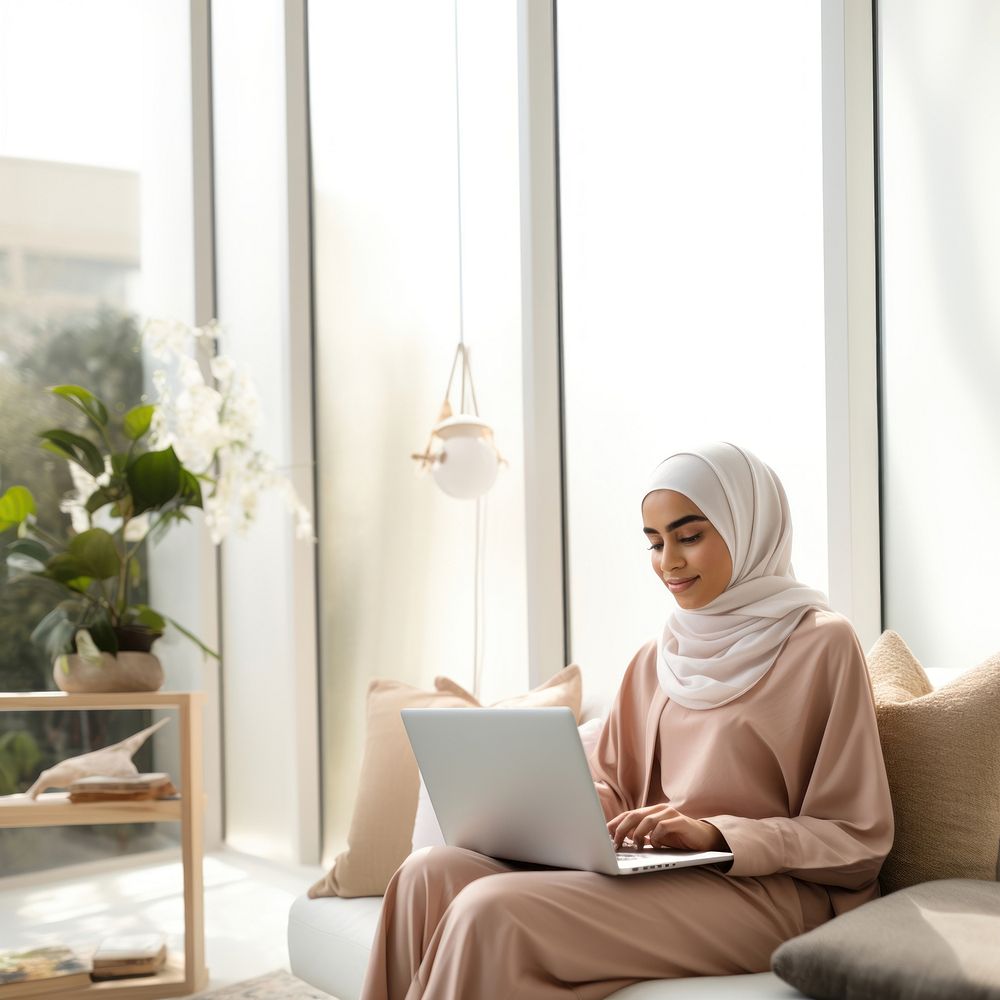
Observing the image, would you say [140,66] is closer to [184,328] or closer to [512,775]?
[184,328]

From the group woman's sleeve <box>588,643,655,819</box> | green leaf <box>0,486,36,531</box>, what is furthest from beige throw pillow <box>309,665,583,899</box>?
green leaf <box>0,486,36,531</box>

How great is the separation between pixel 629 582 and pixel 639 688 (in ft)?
2.85

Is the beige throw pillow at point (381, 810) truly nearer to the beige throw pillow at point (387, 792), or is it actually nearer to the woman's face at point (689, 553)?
the beige throw pillow at point (387, 792)

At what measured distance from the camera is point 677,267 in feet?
9.45

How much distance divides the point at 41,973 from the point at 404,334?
82.9 inches

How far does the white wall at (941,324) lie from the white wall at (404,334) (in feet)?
4.02

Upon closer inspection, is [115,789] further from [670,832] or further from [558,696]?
[670,832]

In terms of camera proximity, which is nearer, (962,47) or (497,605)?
(962,47)

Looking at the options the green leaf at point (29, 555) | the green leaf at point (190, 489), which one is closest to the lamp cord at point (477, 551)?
the green leaf at point (190, 489)

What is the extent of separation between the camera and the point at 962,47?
223 centimetres

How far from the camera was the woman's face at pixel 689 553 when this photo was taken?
6.48ft

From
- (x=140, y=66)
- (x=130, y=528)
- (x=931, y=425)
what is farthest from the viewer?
(x=140, y=66)

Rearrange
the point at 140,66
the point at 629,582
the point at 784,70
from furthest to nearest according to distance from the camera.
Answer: the point at 140,66 → the point at 629,582 → the point at 784,70

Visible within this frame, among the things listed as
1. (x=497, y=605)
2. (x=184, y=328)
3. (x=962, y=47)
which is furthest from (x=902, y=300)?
(x=184, y=328)
